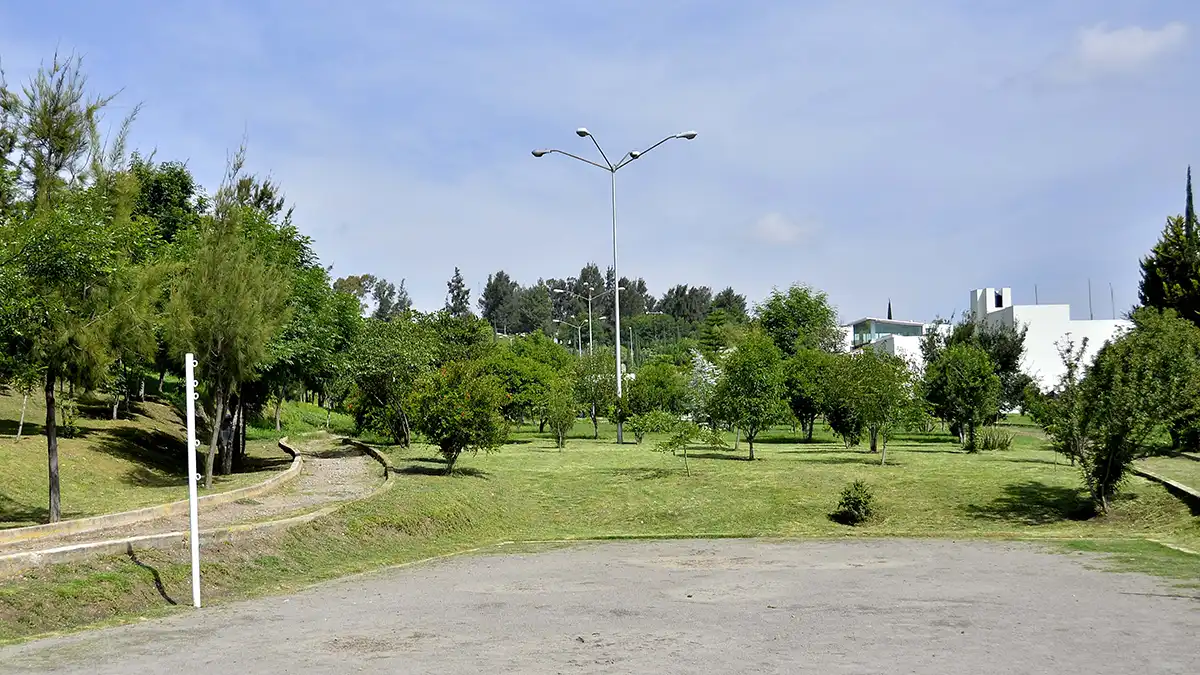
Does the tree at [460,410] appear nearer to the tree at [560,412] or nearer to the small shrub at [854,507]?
the small shrub at [854,507]

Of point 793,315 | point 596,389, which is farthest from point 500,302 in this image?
point 596,389

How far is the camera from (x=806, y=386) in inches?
1725

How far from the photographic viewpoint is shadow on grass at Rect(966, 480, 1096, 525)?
869 inches

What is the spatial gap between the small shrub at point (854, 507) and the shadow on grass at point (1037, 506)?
2347 mm

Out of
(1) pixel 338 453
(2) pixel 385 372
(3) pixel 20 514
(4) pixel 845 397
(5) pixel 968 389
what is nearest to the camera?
(3) pixel 20 514

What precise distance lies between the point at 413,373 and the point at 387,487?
11.6 metres

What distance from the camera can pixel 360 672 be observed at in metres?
8.71

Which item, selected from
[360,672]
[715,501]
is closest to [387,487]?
[715,501]

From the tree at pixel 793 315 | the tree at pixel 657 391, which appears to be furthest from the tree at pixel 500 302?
the tree at pixel 657 391

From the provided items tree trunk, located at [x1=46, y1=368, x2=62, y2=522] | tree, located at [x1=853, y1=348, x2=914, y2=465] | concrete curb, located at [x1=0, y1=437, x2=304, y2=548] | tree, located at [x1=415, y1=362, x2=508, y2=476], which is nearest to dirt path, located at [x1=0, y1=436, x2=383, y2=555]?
concrete curb, located at [x1=0, y1=437, x2=304, y2=548]

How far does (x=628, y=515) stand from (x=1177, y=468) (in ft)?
48.4

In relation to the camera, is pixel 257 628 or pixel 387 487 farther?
pixel 387 487

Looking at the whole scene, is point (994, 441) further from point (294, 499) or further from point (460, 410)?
point (294, 499)

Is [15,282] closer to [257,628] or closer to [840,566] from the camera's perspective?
[257,628]
